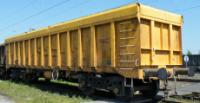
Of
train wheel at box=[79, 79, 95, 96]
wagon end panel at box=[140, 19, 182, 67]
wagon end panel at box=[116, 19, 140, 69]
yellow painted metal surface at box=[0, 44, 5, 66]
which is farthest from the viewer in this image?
yellow painted metal surface at box=[0, 44, 5, 66]

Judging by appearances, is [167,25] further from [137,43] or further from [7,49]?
[7,49]

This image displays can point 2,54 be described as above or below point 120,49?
above

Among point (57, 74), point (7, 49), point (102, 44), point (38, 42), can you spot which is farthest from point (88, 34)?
point (7, 49)

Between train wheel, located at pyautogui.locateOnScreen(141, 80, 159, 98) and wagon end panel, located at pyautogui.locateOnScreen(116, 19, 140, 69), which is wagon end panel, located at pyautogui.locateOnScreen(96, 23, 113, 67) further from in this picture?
train wheel, located at pyautogui.locateOnScreen(141, 80, 159, 98)

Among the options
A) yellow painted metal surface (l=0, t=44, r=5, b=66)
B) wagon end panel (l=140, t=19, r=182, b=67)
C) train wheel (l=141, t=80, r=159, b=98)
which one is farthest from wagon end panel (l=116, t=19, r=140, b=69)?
yellow painted metal surface (l=0, t=44, r=5, b=66)

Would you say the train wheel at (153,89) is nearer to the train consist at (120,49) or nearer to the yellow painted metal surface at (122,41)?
the train consist at (120,49)

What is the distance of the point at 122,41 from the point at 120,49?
30 cm

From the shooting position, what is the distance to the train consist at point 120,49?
1194 centimetres

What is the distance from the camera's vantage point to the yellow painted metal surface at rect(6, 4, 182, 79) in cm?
1195

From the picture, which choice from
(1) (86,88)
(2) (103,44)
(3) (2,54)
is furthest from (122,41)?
(3) (2,54)

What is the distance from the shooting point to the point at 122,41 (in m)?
12.5

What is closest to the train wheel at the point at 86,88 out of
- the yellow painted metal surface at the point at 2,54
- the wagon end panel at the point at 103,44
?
the wagon end panel at the point at 103,44

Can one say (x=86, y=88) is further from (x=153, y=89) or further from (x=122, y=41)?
(x=122, y=41)

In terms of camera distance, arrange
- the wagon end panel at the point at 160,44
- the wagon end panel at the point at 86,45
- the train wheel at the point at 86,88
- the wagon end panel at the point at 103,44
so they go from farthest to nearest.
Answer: the train wheel at the point at 86,88 → the wagon end panel at the point at 86,45 → the wagon end panel at the point at 103,44 → the wagon end panel at the point at 160,44
